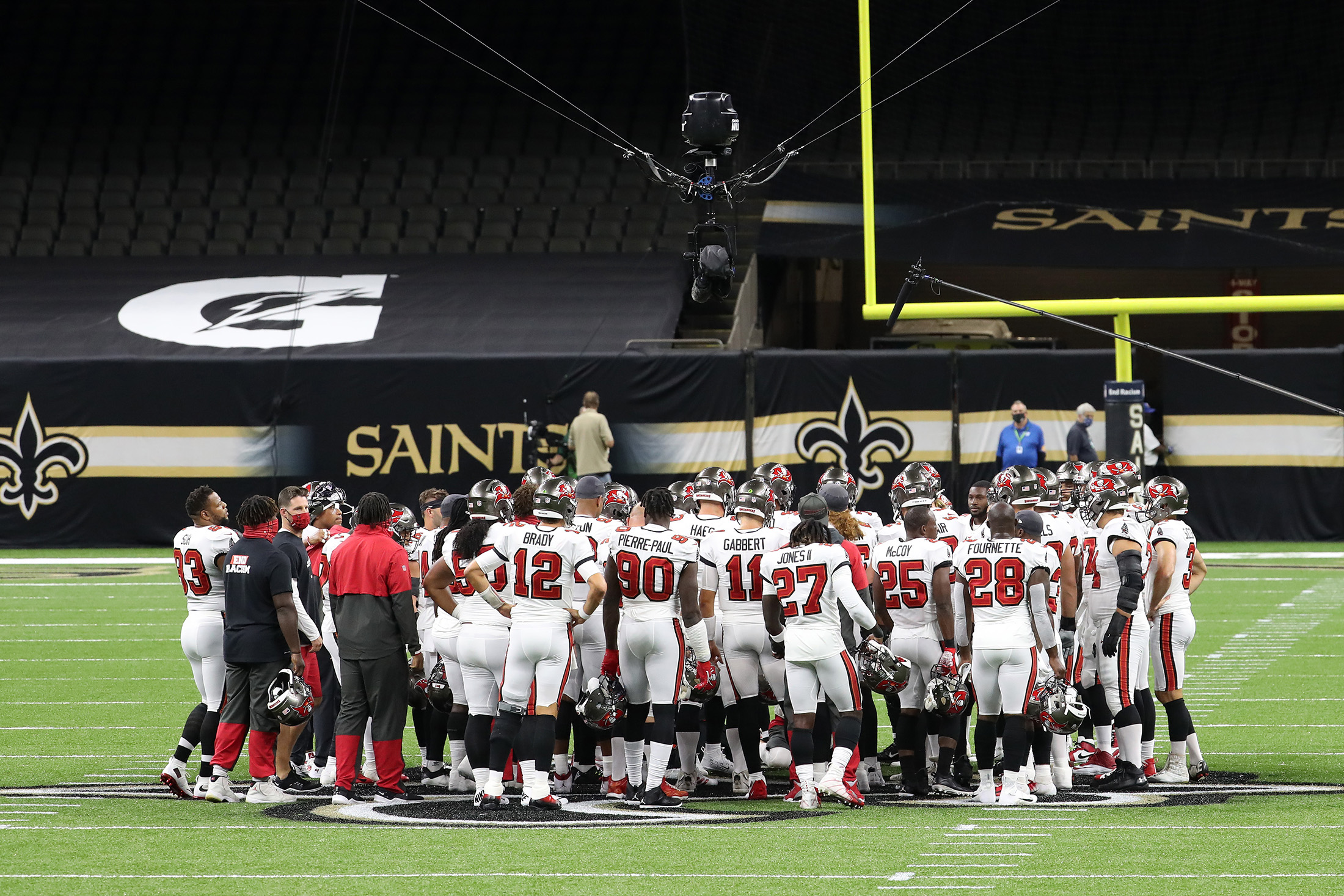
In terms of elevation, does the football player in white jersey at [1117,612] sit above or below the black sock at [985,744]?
above

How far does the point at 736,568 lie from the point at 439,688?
1702mm

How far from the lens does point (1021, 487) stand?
8633 millimetres

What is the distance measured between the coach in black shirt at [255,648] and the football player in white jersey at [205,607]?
0.23 meters

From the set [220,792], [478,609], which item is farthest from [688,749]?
[220,792]

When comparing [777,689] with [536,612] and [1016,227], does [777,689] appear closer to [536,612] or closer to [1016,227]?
[536,612]

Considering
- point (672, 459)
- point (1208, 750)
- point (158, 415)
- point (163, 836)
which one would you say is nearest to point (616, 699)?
point (163, 836)

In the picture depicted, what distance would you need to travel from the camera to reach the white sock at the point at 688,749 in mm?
8750

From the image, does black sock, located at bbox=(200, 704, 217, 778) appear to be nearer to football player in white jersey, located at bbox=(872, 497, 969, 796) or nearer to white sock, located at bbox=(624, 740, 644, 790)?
white sock, located at bbox=(624, 740, 644, 790)

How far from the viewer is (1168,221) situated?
77.7 ft

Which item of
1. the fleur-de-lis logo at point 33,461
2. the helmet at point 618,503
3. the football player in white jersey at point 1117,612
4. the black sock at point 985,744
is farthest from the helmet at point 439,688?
the fleur-de-lis logo at point 33,461

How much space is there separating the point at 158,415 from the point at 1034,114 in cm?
1310

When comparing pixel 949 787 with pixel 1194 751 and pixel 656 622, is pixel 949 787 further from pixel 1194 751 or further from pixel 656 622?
pixel 656 622

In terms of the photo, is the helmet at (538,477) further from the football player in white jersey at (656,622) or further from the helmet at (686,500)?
the helmet at (686,500)

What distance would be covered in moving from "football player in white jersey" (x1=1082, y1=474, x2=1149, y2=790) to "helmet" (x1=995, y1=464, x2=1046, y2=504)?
48cm
